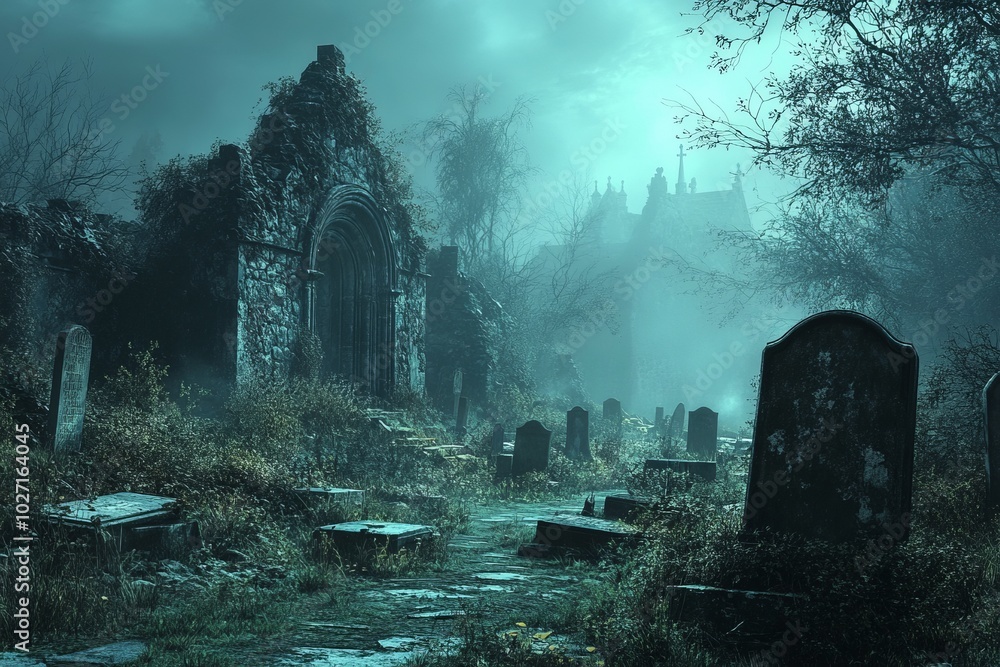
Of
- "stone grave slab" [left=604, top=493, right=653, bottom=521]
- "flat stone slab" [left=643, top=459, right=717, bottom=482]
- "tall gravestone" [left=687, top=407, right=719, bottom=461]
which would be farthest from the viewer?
"tall gravestone" [left=687, top=407, right=719, bottom=461]

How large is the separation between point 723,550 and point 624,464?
10999 millimetres

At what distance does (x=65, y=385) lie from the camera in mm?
8094

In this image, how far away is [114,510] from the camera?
5.75 m

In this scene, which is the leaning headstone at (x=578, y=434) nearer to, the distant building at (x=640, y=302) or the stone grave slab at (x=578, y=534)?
the stone grave slab at (x=578, y=534)

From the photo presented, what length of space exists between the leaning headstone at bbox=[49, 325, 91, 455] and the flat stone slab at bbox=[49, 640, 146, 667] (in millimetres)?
4503

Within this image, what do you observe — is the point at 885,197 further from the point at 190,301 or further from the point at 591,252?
the point at 591,252

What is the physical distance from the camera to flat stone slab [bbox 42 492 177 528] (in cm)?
546

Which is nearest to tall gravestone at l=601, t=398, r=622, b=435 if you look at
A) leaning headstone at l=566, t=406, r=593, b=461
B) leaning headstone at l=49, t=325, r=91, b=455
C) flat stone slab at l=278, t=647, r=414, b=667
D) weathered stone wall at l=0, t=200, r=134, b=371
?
leaning headstone at l=566, t=406, r=593, b=461

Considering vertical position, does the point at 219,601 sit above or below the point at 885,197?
below

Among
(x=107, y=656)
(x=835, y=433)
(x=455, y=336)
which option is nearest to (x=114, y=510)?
(x=107, y=656)

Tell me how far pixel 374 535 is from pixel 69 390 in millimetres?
3994

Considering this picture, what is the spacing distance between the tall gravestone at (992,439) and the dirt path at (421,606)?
377cm

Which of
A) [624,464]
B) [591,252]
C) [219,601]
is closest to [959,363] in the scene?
[624,464]

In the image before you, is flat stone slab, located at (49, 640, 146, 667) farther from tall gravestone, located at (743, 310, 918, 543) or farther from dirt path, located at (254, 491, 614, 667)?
tall gravestone, located at (743, 310, 918, 543)
